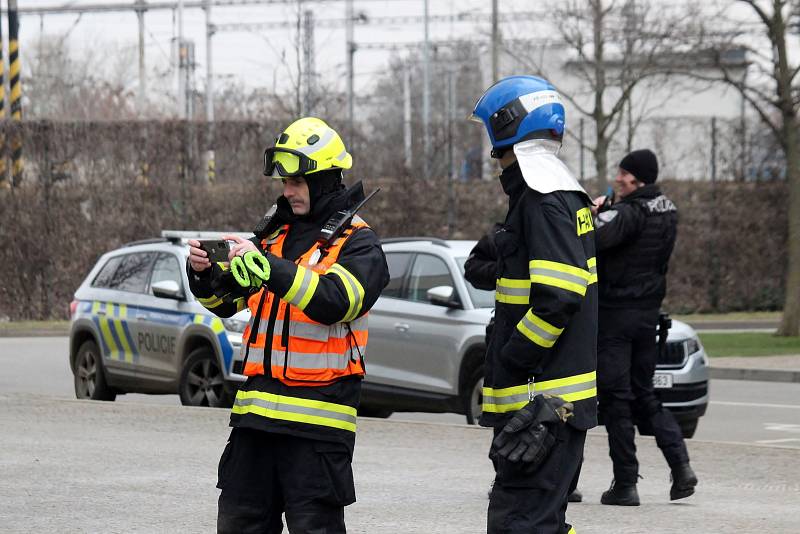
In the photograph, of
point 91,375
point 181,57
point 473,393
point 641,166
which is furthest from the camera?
point 181,57

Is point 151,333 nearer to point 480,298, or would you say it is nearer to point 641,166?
point 480,298

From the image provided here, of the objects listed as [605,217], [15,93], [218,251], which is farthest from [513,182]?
[15,93]

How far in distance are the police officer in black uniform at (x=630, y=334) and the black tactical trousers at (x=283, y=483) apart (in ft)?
11.5

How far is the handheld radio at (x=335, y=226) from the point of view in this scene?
536 centimetres

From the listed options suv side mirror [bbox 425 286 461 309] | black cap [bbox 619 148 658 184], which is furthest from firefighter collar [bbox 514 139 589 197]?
suv side mirror [bbox 425 286 461 309]

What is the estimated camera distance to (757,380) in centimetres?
1861

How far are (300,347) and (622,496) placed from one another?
3917 millimetres

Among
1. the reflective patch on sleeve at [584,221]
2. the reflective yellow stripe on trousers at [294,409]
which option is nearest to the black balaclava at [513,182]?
the reflective patch on sleeve at [584,221]

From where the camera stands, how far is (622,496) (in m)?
8.73

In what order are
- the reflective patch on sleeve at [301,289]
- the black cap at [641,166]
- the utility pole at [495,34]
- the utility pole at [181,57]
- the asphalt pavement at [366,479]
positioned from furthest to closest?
the utility pole at [181,57] → the utility pole at [495,34] → the black cap at [641,166] → the asphalt pavement at [366,479] → the reflective patch on sleeve at [301,289]

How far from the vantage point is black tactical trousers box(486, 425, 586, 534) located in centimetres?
528

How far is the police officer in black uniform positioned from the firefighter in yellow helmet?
10.9 feet

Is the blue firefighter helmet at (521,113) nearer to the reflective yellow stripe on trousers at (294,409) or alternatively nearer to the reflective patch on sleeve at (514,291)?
the reflective patch on sleeve at (514,291)

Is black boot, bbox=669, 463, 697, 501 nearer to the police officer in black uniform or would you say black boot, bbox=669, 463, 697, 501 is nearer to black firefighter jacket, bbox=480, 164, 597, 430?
the police officer in black uniform
